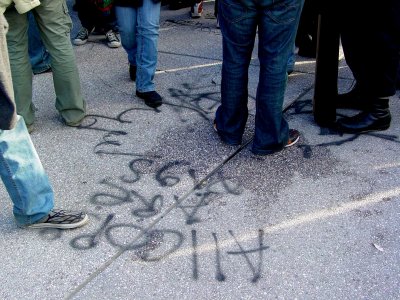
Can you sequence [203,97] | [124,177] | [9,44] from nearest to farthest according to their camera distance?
[124,177] → [9,44] → [203,97]

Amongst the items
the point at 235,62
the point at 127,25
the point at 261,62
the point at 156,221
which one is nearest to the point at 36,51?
the point at 127,25

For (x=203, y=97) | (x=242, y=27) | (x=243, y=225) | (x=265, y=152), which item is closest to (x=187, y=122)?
(x=203, y=97)

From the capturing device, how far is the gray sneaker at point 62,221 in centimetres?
256

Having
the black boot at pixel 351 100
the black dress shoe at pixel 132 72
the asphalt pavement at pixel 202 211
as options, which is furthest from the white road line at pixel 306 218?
the black dress shoe at pixel 132 72

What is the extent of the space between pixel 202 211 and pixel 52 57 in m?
1.53

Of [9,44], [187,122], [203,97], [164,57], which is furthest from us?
[164,57]

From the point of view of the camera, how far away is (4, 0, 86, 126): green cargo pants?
3238 mm

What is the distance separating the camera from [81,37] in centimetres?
528

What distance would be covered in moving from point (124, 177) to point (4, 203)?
66 cm

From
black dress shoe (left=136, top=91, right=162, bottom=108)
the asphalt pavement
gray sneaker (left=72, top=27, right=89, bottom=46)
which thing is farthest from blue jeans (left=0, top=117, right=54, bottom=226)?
gray sneaker (left=72, top=27, right=89, bottom=46)

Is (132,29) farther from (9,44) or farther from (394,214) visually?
(394,214)

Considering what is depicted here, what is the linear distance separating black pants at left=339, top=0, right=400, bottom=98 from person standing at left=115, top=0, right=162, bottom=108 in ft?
4.30

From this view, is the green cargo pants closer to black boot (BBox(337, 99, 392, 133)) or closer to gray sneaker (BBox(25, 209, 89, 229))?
gray sneaker (BBox(25, 209, 89, 229))

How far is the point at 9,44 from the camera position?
328 centimetres
